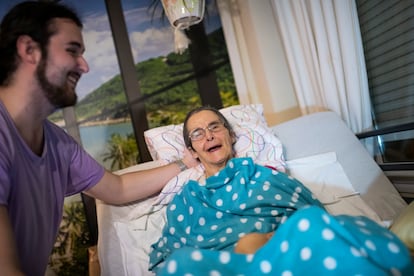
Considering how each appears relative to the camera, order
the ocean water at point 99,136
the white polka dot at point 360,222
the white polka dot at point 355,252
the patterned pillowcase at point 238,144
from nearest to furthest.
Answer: the white polka dot at point 355,252, the white polka dot at point 360,222, the patterned pillowcase at point 238,144, the ocean water at point 99,136

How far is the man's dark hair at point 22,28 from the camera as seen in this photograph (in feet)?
3.33

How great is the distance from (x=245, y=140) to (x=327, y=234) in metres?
1.07

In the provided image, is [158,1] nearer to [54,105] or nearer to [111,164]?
[111,164]

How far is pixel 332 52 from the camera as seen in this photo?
6.08ft

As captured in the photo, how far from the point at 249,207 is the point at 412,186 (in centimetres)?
99

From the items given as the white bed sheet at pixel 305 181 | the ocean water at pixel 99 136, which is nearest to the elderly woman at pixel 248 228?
the white bed sheet at pixel 305 181

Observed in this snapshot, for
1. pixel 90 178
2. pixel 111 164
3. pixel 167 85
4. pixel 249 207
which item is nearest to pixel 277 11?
pixel 167 85

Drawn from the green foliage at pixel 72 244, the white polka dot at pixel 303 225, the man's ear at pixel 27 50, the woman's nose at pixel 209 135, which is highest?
the man's ear at pixel 27 50

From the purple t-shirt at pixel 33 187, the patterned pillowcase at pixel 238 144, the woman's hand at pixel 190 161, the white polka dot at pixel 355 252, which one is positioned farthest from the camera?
the woman's hand at pixel 190 161

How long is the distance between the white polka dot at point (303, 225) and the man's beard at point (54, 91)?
86 cm

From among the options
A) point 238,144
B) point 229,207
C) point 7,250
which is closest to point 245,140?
point 238,144

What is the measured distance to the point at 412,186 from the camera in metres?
1.64

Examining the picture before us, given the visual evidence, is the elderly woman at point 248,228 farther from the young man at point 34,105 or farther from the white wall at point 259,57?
the white wall at point 259,57

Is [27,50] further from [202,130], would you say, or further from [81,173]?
[202,130]
